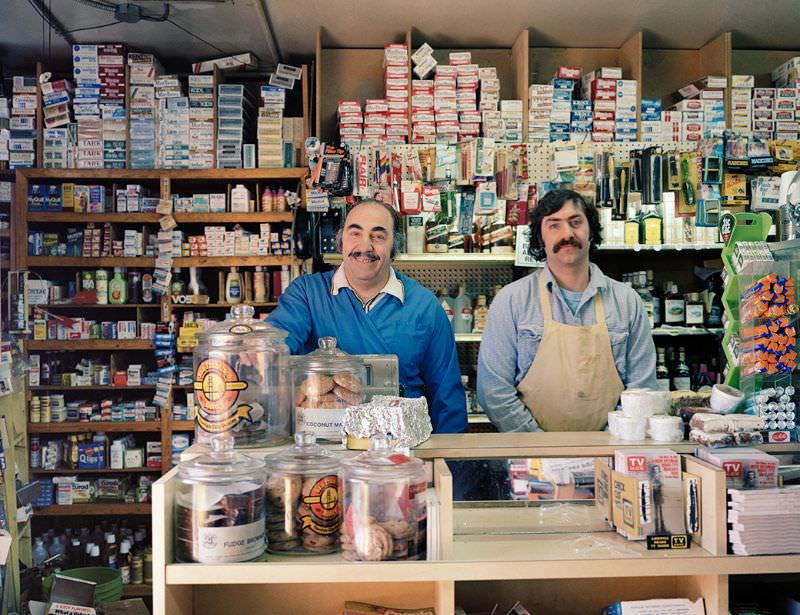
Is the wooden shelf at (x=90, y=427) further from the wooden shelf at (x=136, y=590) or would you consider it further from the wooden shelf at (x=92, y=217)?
the wooden shelf at (x=92, y=217)

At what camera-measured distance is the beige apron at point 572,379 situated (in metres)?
2.79

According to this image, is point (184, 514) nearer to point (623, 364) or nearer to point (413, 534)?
point (413, 534)

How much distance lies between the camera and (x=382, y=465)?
56.3 inches

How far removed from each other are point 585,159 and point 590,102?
50 centimetres

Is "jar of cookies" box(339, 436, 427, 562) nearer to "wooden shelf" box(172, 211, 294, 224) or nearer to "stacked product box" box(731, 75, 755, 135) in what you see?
"wooden shelf" box(172, 211, 294, 224)

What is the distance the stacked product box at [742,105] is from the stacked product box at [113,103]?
14.3 ft

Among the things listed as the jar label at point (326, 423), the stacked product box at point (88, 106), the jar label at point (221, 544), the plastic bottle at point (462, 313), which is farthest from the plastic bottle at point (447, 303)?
the jar label at point (221, 544)

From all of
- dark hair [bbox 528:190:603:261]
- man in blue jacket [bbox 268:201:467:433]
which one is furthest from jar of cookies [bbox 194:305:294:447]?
dark hair [bbox 528:190:603:261]

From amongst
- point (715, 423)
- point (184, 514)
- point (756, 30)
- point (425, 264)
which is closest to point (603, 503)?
point (715, 423)

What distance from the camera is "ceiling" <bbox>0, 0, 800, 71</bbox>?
4.48m

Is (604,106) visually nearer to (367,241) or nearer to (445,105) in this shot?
(445,105)

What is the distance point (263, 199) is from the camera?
5.16 m

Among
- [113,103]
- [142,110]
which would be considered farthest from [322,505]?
[113,103]

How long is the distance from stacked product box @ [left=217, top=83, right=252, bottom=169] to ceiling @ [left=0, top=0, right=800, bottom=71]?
360mm
